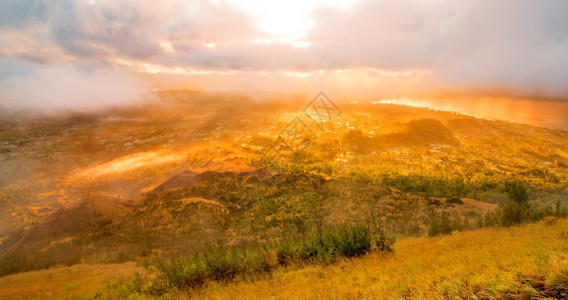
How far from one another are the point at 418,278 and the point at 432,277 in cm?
44

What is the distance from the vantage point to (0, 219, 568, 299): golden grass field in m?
6.79

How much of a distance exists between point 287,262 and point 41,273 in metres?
25.1

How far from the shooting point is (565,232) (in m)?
15.2

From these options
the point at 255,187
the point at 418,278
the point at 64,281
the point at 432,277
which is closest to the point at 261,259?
the point at 418,278

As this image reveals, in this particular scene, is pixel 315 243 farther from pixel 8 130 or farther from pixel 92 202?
pixel 8 130

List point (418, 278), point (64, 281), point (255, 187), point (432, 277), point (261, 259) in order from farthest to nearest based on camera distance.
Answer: point (255, 187) → point (64, 281) → point (261, 259) → point (418, 278) → point (432, 277)

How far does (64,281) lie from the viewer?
77.1 feet

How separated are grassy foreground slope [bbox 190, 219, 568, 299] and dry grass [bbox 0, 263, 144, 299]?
12288mm

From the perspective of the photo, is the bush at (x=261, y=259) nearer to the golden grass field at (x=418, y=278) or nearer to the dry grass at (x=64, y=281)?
the golden grass field at (x=418, y=278)

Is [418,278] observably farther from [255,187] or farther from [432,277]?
[255,187]

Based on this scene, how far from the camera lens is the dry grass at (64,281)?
20.3 metres

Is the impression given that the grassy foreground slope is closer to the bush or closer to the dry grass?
the bush

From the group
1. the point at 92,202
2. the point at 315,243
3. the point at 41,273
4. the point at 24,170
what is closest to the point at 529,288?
the point at 315,243

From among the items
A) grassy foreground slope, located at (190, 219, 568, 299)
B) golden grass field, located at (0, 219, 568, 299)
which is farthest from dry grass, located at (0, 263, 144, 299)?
grassy foreground slope, located at (190, 219, 568, 299)
